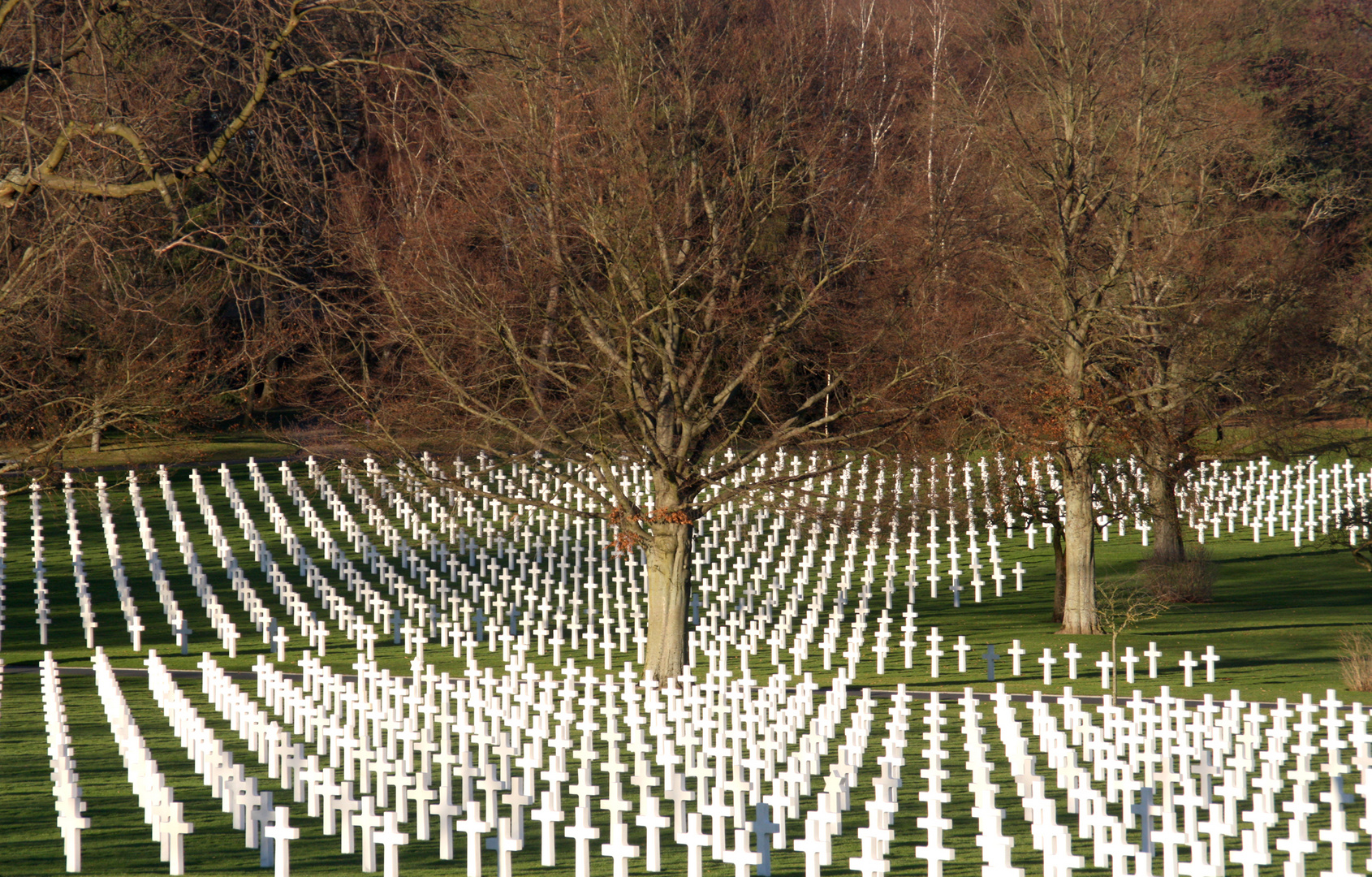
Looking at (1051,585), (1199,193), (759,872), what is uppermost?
(1199,193)

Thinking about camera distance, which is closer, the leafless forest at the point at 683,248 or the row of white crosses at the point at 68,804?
the leafless forest at the point at 683,248

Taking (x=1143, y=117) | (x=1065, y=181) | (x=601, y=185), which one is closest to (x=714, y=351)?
(x=601, y=185)

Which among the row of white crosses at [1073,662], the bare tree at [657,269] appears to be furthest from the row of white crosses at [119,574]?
the row of white crosses at [1073,662]

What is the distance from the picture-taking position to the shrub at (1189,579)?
2495cm

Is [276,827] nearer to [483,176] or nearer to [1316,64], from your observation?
[483,176]

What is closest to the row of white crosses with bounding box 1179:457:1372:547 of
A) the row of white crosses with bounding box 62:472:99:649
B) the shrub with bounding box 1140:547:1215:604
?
the shrub with bounding box 1140:547:1215:604

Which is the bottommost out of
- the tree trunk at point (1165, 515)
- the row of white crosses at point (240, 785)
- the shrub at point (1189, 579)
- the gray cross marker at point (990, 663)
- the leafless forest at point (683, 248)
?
the row of white crosses at point (240, 785)

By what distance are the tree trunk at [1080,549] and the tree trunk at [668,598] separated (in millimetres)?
7349

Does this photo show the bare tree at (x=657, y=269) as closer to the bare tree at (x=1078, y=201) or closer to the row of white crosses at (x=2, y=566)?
the bare tree at (x=1078, y=201)

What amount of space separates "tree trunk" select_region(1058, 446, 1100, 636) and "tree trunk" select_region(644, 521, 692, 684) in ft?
24.1

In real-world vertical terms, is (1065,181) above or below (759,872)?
above

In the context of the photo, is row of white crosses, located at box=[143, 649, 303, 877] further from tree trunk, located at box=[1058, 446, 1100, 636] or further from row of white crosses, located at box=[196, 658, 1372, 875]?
tree trunk, located at box=[1058, 446, 1100, 636]

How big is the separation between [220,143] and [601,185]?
488 inches

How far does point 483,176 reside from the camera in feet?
62.6
